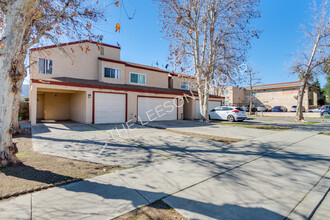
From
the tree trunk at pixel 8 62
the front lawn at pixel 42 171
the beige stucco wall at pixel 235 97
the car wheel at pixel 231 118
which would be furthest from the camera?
the beige stucco wall at pixel 235 97

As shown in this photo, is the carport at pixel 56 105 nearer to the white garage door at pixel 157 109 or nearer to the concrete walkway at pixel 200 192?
the white garage door at pixel 157 109

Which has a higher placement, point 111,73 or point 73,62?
point 73,62

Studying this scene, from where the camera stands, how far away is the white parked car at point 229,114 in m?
15.8

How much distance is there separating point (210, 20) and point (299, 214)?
14.6 meters

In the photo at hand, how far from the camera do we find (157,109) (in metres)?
15.9

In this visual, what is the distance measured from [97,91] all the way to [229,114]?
12.3 m

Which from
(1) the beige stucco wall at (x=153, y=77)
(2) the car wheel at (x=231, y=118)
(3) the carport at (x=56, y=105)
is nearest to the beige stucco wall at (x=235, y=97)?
(1) the beige stucco wall at (x=153, y=77)

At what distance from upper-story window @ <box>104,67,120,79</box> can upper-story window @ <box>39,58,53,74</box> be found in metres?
4.20

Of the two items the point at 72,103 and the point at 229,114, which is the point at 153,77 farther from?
→ the point at 229,114

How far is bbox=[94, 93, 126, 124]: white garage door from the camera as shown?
12406 millimetres

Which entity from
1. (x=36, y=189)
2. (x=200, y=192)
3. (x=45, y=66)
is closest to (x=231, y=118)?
(x=200, y=192)

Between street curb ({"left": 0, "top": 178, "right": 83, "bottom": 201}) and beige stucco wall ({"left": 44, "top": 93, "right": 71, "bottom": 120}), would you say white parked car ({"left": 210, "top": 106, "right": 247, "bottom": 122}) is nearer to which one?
beige stucco wall ({"left": 44, "top": 93, "right": 71, "bottom": 120})

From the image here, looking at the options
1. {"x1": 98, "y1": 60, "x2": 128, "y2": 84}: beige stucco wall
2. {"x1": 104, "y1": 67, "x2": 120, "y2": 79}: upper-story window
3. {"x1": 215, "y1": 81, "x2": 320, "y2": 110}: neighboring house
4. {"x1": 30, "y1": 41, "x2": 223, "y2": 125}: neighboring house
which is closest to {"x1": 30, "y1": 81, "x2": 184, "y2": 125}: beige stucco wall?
{"x1": 30, "y1": 41, "x2": 223, "y2": 125}: neighboring house

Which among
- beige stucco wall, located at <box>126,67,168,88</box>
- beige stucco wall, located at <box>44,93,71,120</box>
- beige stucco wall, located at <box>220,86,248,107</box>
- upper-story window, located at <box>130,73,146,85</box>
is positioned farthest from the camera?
beige stucco wall, located at <box>220,86,248,107</box>
